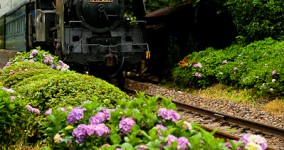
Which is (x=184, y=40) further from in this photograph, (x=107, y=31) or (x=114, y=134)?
(x=114, y=134)

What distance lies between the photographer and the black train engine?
1392 cm

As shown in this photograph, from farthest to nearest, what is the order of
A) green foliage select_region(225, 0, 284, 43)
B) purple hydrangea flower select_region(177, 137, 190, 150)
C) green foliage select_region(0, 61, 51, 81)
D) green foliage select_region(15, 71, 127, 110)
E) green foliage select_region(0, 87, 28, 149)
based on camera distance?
green foliage select_region(225, 0, 284, 43), green foliage select_region(0, 61, 51, 81), green foliage select_region(15, 71, 127, 110), green foliage select_region(0, 87, 28, 149), purple hydrangea flower select_region(177, 137, 190, 150)

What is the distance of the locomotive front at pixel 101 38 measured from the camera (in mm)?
13969

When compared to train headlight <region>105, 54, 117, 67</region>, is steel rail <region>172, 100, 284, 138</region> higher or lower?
lower

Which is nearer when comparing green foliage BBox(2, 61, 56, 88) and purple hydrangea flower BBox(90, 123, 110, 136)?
purple hydrangea flower BBox(90, 123, 110, 136)

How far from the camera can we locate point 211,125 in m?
9.99

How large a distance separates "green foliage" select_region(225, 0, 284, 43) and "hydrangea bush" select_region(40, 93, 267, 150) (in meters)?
11.3

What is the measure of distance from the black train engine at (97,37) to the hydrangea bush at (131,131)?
9082 mm

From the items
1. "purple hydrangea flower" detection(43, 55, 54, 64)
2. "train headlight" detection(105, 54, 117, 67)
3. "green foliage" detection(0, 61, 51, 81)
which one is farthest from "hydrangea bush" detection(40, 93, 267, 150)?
"train headlight" detection(105, 54, 117, 67)

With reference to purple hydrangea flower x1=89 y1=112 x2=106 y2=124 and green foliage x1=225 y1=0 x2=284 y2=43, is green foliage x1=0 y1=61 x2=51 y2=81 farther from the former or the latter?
green foliage x1=225 y1=0 x2=284 y2=43

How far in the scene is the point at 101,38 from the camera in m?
14.5

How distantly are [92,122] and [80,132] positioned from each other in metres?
0.23

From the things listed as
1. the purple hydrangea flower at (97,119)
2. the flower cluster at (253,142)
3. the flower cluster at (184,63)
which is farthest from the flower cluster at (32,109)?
the flower cluster at (184,63)

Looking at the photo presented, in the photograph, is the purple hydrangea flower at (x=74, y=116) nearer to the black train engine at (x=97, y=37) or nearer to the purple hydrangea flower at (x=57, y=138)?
the purple hydrangea flower at (x=57, y=138)
